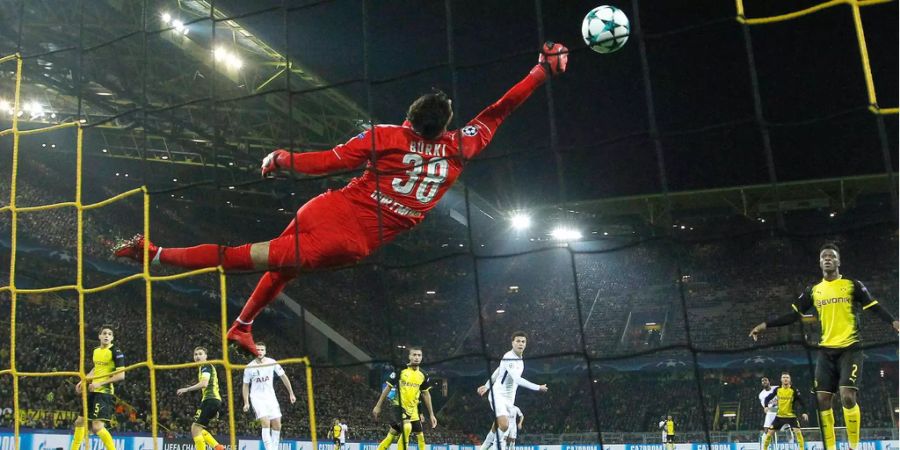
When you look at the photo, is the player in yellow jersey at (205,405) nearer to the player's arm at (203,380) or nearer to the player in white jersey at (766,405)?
the player's arm at (203,380)

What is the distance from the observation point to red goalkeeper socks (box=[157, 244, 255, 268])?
14.5 ft

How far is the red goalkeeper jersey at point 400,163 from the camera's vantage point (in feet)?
14.2

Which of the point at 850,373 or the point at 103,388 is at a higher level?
the point at 103,388

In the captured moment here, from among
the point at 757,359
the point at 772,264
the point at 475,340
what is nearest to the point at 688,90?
the point at 757,359

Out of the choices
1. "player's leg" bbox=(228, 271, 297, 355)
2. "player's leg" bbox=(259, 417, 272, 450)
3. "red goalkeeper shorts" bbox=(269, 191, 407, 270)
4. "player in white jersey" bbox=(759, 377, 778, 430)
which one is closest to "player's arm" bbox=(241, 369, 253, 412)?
"player's leg" bbox=(259, 417, 272, 450)

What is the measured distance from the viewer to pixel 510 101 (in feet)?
15.5

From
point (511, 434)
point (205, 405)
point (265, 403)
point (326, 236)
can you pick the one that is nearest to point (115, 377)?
point (205, 405)

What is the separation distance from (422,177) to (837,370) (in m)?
3.90

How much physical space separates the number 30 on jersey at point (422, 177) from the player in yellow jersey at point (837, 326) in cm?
325

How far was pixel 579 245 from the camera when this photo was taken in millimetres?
25969

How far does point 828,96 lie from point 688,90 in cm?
267

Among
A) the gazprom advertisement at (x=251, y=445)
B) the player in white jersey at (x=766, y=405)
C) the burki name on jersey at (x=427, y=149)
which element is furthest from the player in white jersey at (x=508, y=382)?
the burki name on jersey at (x=427, y=149)

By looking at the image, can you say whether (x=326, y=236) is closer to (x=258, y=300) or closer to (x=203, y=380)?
(x=258, y=300)

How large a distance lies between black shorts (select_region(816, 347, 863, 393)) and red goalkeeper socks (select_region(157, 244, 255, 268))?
435 cm
